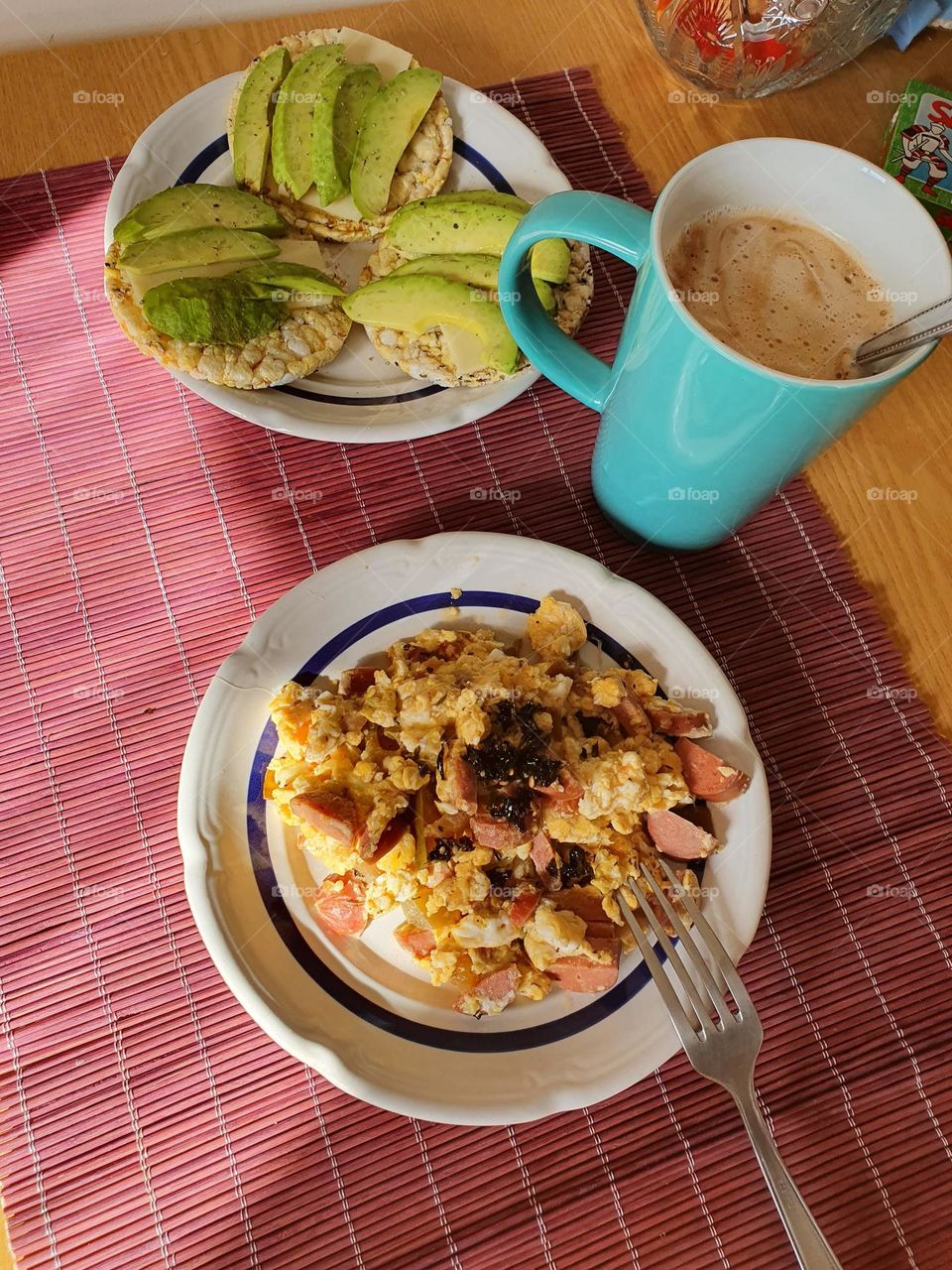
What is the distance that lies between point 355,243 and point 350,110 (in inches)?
8.3

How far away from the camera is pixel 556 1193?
1.22 meters

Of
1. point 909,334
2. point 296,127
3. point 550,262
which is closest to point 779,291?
point 909,334

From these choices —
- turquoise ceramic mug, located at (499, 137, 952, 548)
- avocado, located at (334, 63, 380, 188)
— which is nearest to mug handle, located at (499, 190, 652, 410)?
turquoise ceramic mug, located at (499, 137, 952, 548)

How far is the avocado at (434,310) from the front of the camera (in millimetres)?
1405

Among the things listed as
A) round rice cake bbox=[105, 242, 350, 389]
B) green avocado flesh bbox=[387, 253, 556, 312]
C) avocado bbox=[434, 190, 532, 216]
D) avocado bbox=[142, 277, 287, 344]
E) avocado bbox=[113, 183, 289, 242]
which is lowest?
round rice cake bbox=[105, 242, 350, 389]

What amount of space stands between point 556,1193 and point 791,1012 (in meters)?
0.42

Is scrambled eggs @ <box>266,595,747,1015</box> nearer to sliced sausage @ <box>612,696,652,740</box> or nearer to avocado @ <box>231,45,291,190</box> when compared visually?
sliced sausage @ <box>612,696,652,740</box>

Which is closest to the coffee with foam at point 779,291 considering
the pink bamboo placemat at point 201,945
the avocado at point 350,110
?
the pink bamboo placemat at point 201,945

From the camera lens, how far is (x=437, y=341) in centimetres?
145

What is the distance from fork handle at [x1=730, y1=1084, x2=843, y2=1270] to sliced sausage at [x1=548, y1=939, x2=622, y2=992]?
7.5 inches

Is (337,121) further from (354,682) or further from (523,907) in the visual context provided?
(523,907)

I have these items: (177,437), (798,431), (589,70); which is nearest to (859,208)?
(798,431)

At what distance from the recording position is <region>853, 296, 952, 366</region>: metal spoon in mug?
3.22ft

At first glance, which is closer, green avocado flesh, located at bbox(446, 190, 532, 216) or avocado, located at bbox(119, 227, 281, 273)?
avocado, located at bbox(119, 227, 281, 273)
